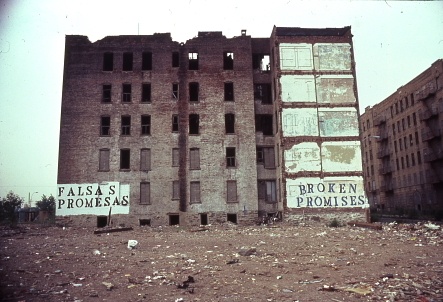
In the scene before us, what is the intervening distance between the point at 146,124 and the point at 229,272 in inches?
821

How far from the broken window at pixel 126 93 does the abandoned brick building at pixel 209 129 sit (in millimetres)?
81

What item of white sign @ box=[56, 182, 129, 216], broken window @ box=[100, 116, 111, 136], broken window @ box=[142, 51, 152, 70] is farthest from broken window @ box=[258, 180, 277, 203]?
broken window @ box=[142, 51, 152, 70]

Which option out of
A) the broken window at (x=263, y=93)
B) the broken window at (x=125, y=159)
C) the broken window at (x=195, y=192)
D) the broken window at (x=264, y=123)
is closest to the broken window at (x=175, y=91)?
the broken window at (x=125, y=159)

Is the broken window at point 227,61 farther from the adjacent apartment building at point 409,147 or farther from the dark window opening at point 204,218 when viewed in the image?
the adjacent apartment building at point 409,147

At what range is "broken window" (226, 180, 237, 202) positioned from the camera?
27.5m

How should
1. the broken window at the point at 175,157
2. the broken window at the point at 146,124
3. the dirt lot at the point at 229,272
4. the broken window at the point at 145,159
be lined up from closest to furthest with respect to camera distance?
the dirt lot at the point at 229,272 < the broken window at the point at 145,159 < the broken window at the point at 175,157 < the broken window at the point at 146,124

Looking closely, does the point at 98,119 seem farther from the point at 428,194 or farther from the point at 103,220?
the point at 428,194

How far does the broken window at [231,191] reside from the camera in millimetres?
27495

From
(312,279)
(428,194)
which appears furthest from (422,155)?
(312,279)

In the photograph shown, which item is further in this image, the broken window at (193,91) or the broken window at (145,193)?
the broken window at (193,91)

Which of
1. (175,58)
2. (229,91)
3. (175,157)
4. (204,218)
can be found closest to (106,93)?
(175,58)

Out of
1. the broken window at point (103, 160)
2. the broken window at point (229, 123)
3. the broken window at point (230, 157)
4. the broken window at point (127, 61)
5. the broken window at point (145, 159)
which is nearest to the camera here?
the broken window at point (103, 160)

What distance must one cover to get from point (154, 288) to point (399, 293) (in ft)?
16.5

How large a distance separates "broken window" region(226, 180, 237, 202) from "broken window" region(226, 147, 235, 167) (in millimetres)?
1342
